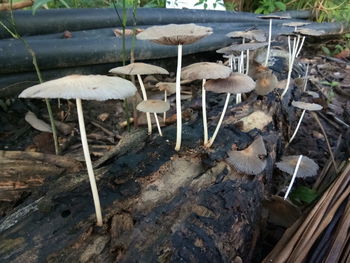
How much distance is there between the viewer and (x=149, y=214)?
4.75ft

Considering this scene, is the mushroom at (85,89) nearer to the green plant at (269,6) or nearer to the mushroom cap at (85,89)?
the mushroom cap at (85,89)

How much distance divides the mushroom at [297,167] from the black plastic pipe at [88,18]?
2.43 meters

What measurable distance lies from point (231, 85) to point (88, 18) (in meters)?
2.21

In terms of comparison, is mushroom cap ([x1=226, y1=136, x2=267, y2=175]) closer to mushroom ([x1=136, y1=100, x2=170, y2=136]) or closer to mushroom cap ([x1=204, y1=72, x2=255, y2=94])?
mushroom cap ([x1=204, y1=72, x2=255, y2=94])

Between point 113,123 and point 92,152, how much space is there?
1.73ft

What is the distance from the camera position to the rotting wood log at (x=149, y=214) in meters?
1.31

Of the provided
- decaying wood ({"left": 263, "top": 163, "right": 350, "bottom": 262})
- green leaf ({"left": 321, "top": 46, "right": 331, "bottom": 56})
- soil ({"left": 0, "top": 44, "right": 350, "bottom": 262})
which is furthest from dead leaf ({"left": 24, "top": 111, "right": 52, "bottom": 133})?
green leaf ({"left": 321, "top": 46, "right": 331, "bottom": 56})

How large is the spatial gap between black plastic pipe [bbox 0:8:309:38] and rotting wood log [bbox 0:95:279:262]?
1.82 metres

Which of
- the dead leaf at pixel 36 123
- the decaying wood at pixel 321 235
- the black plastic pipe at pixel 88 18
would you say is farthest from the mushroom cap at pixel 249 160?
the black plastic pipe at pixel 88 18

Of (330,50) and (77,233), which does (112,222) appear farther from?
(330,50)

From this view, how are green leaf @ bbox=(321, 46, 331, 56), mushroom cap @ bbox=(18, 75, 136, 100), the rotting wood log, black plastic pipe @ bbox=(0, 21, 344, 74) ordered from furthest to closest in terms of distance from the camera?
green leaf @ bbox=(321, 46, 331, 56), black plastic pipe @ bbox=(0, 21, 344, 74), the rotting wood log, mushroom cap @ bbox=(18, 75, 136, 100)

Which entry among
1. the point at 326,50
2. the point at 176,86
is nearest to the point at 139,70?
the point at 176,86

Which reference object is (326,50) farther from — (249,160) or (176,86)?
(176,86)

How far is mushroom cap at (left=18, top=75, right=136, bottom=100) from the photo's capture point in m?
1.09
